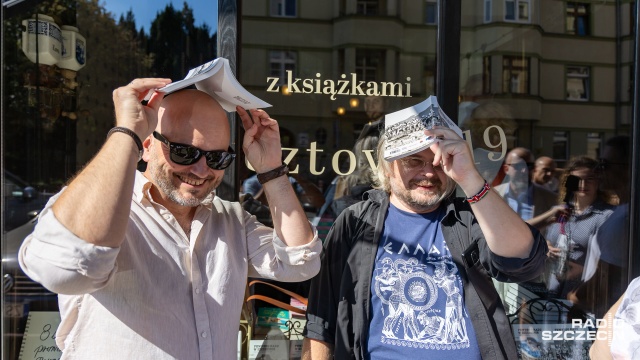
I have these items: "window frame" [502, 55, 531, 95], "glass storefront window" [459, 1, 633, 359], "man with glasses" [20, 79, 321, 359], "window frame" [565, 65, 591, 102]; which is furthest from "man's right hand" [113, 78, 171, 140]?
"window frame" [565, 65, 591, 102]

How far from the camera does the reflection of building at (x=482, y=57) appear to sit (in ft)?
9.94

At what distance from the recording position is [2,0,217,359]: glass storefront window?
2.80 metres

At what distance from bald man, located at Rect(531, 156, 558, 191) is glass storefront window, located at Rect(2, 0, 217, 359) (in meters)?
2.17

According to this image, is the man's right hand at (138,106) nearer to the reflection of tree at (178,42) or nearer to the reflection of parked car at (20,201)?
the reflection of tree at (178,42)

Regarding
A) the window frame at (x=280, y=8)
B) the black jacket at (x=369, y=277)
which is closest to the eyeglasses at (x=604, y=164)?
the black jacket at (x=369, y=277)

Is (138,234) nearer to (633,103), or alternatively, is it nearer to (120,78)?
(120,78)

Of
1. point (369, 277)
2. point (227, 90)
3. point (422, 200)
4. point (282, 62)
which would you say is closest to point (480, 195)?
point (422, 200)

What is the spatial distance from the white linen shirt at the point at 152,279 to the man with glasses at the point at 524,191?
7.03ft

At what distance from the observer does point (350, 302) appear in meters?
1.92

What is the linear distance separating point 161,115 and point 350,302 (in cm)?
92

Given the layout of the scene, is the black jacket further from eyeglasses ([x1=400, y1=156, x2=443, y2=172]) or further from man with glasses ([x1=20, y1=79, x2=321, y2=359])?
man with glasses ([x1=20, y1=79, x2=321, y2=359])

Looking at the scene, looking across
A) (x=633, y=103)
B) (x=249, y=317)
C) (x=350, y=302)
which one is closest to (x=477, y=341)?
(x=350, y=302)

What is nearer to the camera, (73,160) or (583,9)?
(73,160)

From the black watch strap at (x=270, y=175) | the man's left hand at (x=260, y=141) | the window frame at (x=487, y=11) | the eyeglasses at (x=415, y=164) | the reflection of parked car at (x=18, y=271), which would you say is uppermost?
the window frame at (x=487, y=11)
